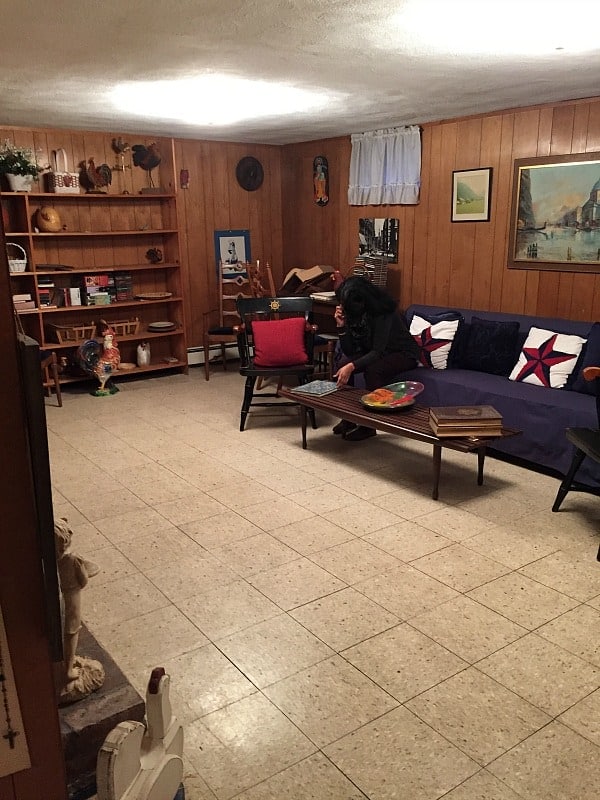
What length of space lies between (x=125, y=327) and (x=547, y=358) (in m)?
3.97

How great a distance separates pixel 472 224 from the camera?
209 inches

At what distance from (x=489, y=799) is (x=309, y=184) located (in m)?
6.19

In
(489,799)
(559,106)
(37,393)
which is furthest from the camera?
(559,106)

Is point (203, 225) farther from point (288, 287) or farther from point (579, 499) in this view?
point (579, 499)

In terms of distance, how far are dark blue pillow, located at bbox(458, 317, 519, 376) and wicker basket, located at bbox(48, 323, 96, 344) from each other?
3.43m

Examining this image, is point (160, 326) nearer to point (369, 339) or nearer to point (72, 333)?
point (72, 333)

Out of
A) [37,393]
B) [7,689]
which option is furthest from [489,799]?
[37,393]

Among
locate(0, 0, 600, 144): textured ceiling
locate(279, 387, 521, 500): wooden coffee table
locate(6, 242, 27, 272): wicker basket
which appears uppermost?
locate(0, 0, 600, 144): textured ceiling

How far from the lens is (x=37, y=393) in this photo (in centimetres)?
105

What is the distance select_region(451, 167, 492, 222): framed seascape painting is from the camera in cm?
514

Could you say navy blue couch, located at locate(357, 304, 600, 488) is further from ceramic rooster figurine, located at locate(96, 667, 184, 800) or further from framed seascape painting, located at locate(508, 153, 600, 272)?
ceramic rooster figurine, located at locate(96, 667, 184, 800)

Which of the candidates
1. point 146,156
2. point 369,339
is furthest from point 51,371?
point 369,339

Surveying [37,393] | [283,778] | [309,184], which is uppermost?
[309,184]

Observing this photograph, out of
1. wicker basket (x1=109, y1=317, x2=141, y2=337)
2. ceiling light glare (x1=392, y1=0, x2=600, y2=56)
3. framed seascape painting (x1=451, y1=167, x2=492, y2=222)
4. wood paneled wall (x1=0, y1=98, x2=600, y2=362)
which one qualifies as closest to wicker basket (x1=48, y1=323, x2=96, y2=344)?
wicker basket (x1=109, y1=317, x2=141, y2=337)
